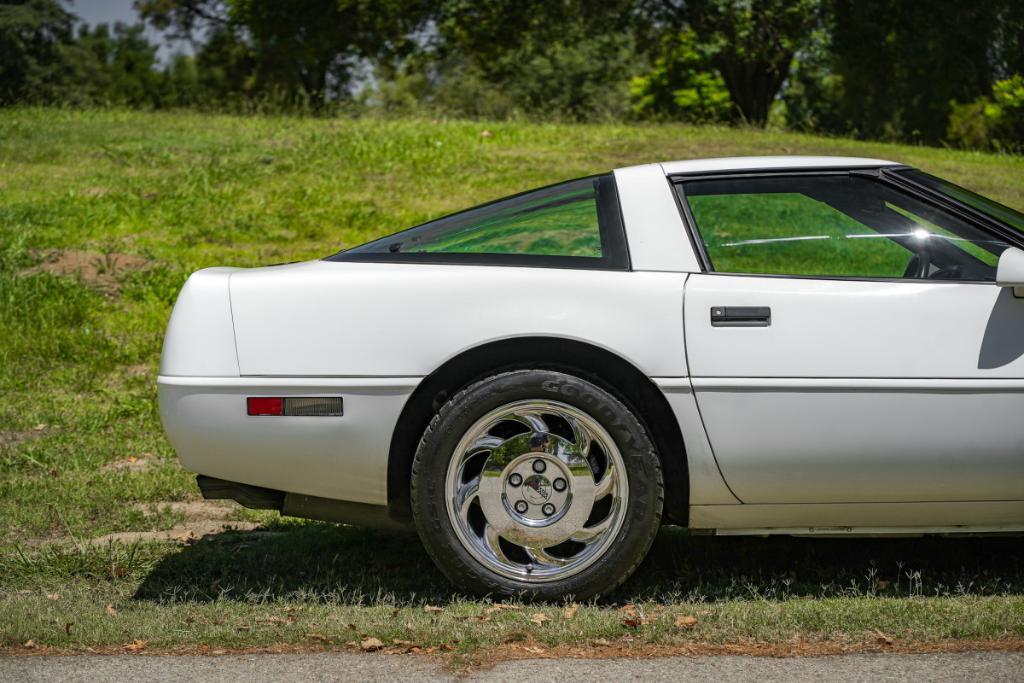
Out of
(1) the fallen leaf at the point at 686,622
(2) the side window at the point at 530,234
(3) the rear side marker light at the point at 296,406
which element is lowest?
(1) the fallen leaf at the point at 686,622

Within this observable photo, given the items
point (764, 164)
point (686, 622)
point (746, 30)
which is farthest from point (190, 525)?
point (746, 30)

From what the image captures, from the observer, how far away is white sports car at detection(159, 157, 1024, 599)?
350 cm

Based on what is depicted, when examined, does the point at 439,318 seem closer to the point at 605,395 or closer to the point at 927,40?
the point at 605,395

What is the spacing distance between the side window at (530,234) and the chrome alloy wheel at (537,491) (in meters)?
0.56

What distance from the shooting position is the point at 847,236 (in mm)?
3939

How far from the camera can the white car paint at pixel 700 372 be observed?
3.49 meters

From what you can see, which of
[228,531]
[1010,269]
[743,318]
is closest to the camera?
[1010,269]

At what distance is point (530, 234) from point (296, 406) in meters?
1.03

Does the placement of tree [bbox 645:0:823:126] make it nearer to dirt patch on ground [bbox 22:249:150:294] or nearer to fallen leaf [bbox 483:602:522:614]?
dirt patch on ground [bbox 22:249:150:294]

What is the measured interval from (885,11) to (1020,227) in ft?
66.3

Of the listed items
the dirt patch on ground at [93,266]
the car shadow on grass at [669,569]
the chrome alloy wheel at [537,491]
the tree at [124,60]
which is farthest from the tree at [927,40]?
the tree at [124,60]

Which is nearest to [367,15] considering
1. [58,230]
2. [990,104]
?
[990,104]

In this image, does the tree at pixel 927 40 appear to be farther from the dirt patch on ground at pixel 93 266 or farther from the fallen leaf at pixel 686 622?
the fallen leaf at pixel 686 622

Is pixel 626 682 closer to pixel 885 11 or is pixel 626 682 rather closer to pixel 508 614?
pixel 508 614
